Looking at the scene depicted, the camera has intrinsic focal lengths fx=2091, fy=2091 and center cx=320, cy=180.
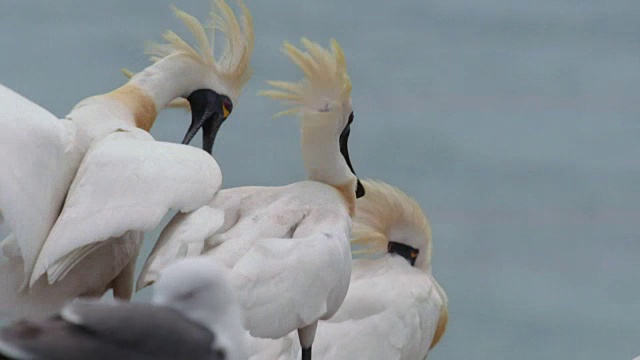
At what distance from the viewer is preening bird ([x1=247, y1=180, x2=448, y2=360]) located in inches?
234

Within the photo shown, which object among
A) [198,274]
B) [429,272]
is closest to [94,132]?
[429,272]

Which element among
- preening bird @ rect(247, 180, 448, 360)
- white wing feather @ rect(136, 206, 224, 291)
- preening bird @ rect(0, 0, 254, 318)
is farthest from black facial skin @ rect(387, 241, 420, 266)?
white wing feather @ rect(136, 206, 224, 291)

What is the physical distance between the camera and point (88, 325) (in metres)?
3.15

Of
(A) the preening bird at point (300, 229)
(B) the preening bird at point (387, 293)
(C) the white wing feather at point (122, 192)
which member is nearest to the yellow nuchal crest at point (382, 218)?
(B) the preening bird at point (387, 293)

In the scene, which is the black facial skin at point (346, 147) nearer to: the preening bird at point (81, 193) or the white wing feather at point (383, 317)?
the white wing feather at point (383, 317)

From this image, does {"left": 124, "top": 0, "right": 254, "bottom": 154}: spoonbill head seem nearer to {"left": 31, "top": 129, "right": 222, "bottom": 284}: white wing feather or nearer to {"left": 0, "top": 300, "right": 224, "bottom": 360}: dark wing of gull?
{"left": 31, "top": 129, "right": 222, "bottom": 284}: white wing feather

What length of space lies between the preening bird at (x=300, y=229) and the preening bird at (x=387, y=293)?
0.41 metres

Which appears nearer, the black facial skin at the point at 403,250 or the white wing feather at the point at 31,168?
the white wing feather at the point at 31,168

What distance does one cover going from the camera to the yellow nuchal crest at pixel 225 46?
19.6 feet

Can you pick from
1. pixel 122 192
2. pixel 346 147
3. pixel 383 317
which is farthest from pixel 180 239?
pixel 383 317

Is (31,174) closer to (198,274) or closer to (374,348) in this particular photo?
(374,348)

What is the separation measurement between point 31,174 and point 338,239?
29.6 inches

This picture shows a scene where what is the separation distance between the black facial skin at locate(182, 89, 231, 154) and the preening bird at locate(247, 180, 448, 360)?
52 centimetres

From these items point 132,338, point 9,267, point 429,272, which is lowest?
point 429,272
